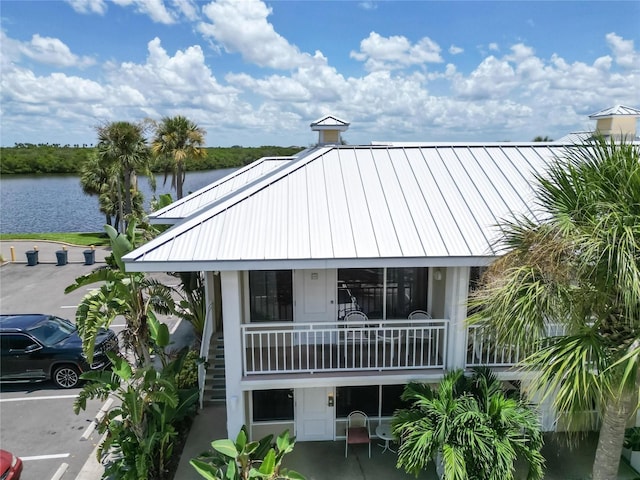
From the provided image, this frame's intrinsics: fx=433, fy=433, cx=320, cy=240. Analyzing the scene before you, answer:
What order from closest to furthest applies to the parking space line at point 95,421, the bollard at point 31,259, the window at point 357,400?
1. the window at point 357,400
2. the parking space line at point 95,421
3. the bollard at point 31,259

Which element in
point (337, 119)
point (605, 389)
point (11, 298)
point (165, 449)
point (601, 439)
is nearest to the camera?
point (605, 389)

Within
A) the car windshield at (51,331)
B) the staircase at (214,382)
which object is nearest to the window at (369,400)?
the staircase at (214,382)

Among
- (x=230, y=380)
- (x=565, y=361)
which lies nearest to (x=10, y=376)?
(x=230, y=380)

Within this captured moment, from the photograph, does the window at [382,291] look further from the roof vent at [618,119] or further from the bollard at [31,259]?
the bollard at [31,259]

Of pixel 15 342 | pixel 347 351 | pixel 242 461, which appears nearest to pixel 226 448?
pixel 242 461

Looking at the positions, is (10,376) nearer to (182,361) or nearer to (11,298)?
(182,361)

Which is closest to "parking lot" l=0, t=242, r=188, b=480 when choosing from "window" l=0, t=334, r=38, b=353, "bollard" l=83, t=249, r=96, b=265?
"window" l=0, t=334, r=38, b=353
